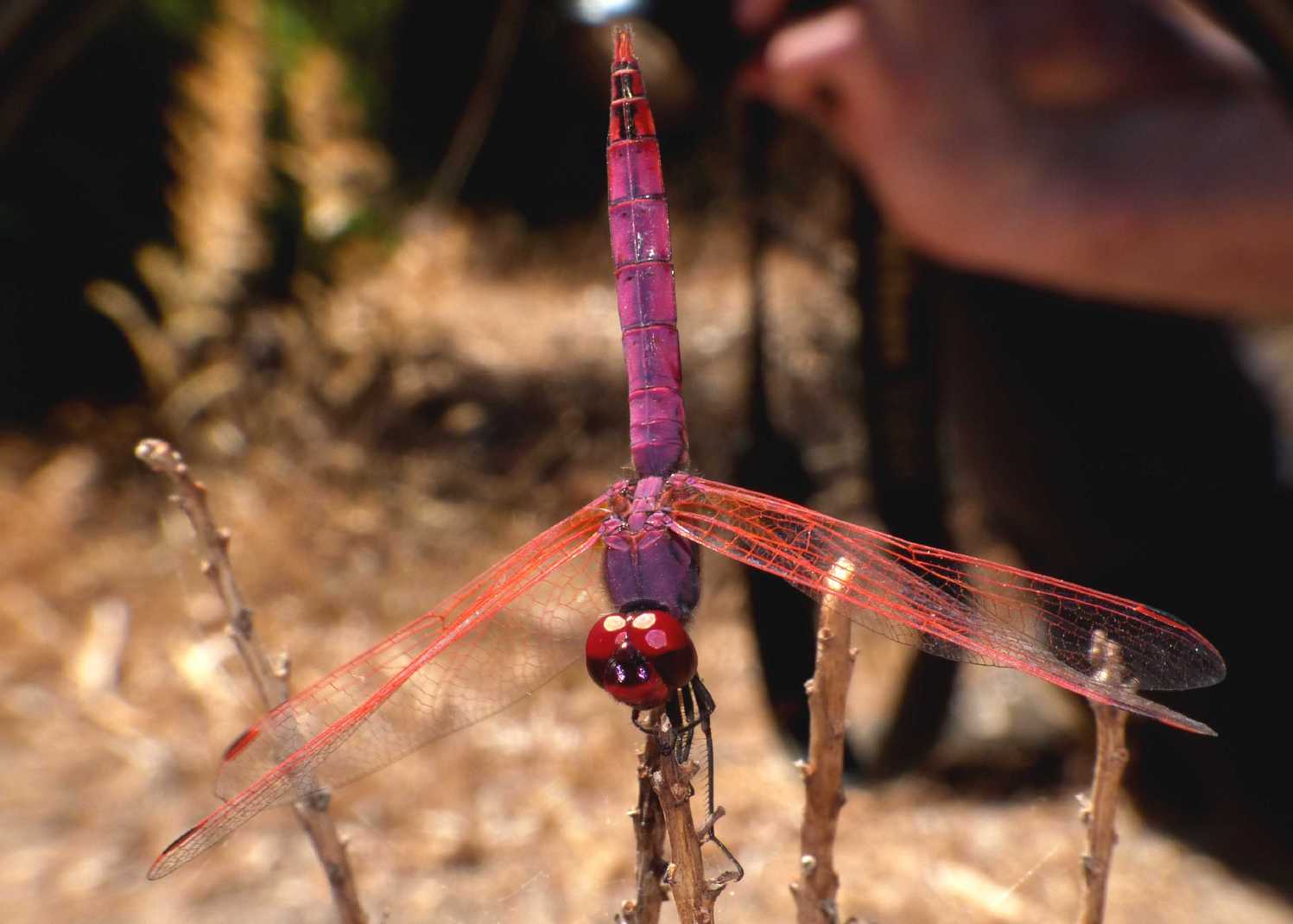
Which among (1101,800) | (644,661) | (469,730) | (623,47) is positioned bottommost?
(469,730)

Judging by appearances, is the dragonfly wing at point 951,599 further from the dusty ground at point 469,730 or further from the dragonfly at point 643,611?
the dusty ground at point 469,730

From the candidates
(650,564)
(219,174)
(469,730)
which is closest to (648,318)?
(650,564)

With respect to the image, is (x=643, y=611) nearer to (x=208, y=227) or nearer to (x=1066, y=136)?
(x=1066, y=136)

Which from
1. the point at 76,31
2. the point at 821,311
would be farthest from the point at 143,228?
the point at 821,311

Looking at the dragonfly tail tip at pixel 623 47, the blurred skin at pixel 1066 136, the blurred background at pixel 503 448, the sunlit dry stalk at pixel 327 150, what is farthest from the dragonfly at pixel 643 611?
the sunlit dry stalk at pixel 327 150

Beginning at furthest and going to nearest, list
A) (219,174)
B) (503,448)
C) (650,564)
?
1. (503,448)
2. (219,174)
3. (650,564)

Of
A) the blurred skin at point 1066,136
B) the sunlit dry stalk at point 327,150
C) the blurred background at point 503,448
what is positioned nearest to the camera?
the blurred skin at point 1066,136
